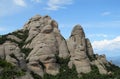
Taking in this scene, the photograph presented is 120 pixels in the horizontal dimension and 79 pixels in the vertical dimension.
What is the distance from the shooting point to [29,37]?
108250 millimetres

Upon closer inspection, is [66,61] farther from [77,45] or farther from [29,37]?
[29,37]

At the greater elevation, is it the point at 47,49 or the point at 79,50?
the point at 47,49

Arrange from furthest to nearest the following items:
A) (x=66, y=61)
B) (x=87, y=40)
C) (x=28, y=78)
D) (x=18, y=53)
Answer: (x=87, y=40)
(x=66, y=61)
(x=18, y=53)
(x=28, y=78)

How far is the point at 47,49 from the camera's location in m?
98.1

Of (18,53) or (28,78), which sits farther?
(18,53)

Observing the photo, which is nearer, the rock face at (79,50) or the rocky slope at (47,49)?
the rocky slope at (47,49)

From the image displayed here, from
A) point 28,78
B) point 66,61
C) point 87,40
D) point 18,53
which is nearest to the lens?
point 28,78

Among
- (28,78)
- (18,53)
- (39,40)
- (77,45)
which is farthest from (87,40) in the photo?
(28,78)

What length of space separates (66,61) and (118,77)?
44.4 ft

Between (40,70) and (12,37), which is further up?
(12,37)

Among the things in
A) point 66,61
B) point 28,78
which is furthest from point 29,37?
point 28,78

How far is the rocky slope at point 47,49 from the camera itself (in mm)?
94812

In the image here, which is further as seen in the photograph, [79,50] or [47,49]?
[79,50]

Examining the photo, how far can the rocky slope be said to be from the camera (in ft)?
311
